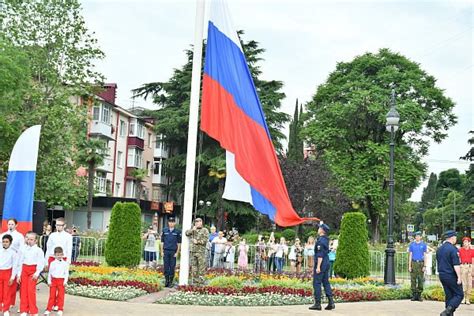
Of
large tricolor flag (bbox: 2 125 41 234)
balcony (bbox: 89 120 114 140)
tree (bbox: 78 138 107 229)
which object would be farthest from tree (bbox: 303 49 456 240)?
large tricolor flag (bbox: 2 125 41 234)

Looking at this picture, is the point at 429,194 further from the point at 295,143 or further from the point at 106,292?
the point at 106,292

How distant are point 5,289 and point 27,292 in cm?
48

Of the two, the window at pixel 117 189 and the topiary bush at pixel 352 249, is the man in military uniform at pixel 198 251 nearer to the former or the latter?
the topiary bush at pixel 352 249

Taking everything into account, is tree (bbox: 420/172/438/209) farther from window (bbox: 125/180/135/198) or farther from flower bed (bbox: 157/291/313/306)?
flower bed (bbox: 157/291/313/306)

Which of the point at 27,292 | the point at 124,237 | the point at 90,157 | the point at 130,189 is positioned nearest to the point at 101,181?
the point at 130,189

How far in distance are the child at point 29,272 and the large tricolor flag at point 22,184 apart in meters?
1.27

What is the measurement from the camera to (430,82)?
46.0 meters

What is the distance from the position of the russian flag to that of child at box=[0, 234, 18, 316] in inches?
189

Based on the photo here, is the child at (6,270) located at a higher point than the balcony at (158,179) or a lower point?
lower

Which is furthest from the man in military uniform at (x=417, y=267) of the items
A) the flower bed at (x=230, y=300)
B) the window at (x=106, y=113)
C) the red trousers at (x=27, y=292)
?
the window at (x=106, y=113)

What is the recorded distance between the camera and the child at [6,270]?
10930 millimetres

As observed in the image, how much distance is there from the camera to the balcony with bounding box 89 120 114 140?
53969 millimetres

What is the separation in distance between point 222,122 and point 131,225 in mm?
Answer: 8850

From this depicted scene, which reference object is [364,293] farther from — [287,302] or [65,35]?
[65,35]
